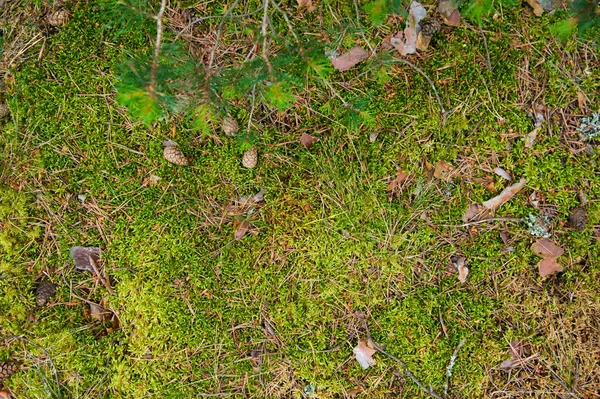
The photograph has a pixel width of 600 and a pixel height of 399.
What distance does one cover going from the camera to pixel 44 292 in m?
3.11

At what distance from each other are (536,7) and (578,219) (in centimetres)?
147

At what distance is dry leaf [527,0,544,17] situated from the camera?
3.08 meters

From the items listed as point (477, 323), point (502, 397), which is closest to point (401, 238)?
point (477, 323)

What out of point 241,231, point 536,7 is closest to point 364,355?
point 241,231

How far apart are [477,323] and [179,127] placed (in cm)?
245

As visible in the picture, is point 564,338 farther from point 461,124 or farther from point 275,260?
point 275,260

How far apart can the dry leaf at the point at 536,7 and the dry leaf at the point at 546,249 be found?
1.55 m

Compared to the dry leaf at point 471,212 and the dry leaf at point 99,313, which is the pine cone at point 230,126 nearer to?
the dry leaf at point 99,313

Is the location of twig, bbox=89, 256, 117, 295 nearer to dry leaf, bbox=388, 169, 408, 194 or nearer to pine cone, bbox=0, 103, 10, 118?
pine cone, bbox=0, 103, 10, 118

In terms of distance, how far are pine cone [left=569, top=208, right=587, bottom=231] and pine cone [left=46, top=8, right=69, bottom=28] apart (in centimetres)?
375

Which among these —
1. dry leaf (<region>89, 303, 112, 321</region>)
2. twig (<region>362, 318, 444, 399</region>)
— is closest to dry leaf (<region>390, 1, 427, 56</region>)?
twig (<region>362, 318, 444, 399</region>)

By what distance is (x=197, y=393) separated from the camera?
10.0 ft

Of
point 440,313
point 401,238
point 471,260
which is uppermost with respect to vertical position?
point 401,238

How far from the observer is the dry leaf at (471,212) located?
310cm
